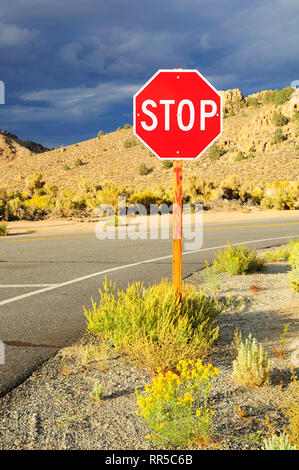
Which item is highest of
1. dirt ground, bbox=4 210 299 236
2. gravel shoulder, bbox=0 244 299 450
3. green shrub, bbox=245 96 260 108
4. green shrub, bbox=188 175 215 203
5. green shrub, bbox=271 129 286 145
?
green shrub, bbox=245 96 260 108

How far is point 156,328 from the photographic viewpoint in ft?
15.4

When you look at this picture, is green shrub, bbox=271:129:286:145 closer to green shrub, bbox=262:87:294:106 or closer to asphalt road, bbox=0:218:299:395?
green shrub, bbox=262:87:294:106

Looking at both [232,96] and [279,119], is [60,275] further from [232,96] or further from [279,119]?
[232,96]

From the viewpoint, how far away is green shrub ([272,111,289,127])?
69.8 meters

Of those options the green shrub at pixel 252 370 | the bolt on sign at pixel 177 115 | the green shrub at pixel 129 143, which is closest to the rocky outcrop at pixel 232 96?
the green shrub at pixel 129 143

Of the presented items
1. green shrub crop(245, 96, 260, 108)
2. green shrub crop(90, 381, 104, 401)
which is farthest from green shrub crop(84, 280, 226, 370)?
green shrub crop(245, 96, 260, 108)

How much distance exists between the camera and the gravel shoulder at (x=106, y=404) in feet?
10.2

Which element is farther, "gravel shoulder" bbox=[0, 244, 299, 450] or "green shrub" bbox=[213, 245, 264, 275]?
"green shrub" bbox=[213, 245, 264, 275]

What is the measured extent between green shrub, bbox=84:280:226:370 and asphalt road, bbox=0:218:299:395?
29.2 inches

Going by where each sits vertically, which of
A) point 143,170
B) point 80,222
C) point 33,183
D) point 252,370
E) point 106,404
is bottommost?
point 106,404

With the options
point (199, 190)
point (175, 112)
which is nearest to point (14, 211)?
point (199, 190)

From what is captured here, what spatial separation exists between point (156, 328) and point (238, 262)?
4.95 meters

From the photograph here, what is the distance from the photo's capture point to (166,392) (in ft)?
10.6

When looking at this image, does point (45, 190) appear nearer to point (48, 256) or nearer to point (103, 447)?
point (48, 256)
